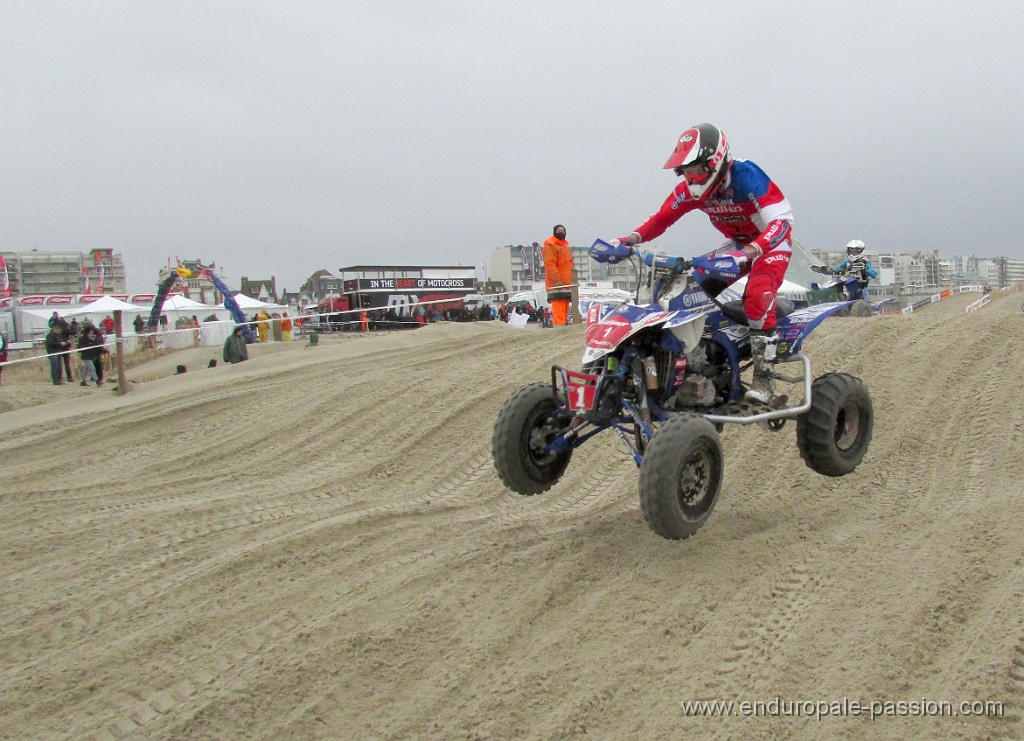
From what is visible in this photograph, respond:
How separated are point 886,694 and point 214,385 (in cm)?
918

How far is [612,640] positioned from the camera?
3217mm

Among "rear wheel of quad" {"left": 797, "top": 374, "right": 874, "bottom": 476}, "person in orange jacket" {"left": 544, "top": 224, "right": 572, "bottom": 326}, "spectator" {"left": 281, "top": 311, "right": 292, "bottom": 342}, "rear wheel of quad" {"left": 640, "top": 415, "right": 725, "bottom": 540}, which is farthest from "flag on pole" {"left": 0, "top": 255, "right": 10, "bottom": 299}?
"rear wheel of quad" {"left": 640, "top": 415, "right": 725, "bottom": 540}

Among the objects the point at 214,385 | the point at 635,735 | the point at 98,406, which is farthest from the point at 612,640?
the point at 98,406

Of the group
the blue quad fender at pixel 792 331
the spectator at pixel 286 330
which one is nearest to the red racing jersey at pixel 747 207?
the blue quad fender at pixel 792 331

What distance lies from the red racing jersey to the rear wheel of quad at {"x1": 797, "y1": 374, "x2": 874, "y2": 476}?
0.94 m

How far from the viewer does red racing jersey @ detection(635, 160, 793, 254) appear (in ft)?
15.0

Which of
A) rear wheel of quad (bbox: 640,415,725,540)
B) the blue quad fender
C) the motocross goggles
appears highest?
the motocross goggles

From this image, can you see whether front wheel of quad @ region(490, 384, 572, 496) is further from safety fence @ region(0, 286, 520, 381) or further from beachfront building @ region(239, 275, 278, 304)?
beachfront building @ region(239, 275, 278, 304)

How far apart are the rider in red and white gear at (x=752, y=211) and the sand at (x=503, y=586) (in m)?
1.10

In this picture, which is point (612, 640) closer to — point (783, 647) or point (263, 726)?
point (783, 647)

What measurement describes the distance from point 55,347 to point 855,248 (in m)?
14.1

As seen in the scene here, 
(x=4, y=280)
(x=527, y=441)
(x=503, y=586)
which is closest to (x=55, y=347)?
(x=527, y=441)

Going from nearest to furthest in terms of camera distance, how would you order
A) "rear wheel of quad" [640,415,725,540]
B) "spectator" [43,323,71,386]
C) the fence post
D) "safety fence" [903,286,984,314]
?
"rear wheel of quad" [640,415,725,540], the fence post, "spectator" [43,323,71,386], "safety fence" [903,286,984,314]

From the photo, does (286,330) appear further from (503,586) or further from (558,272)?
(503,586)
